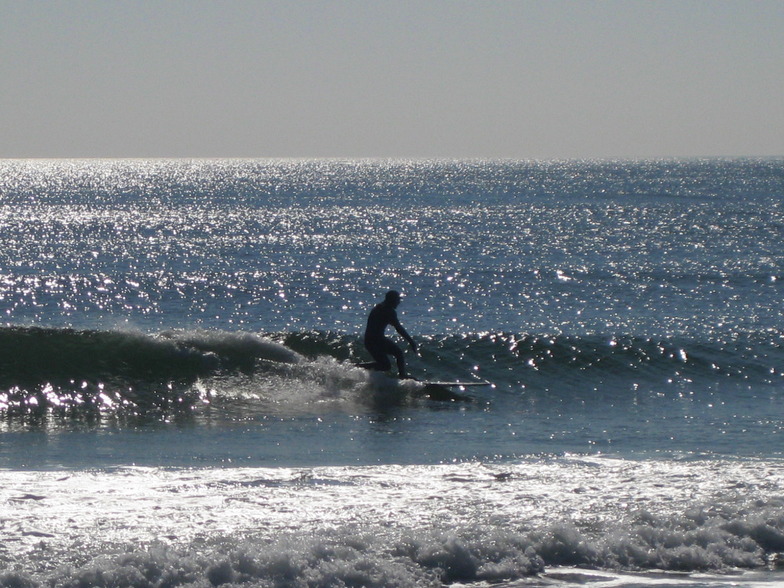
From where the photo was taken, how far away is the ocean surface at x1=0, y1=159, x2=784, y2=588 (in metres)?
7.67

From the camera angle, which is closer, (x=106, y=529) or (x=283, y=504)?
(x=106, y=529)

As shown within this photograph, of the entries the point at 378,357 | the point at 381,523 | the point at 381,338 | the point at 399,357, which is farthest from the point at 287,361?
the point at 381,523

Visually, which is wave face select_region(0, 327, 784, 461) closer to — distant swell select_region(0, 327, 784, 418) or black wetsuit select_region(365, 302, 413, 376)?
distant swell select_region(0, 327, 784, 418)

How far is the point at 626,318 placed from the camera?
26953 millimetres

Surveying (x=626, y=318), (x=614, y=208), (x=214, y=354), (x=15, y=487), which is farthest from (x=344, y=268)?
(x=614, y=208)

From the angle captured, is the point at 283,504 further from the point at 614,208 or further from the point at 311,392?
the point at 614,208

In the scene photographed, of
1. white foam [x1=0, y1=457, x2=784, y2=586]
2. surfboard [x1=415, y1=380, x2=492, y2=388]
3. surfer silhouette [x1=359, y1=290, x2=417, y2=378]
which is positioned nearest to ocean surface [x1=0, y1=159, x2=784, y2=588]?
white foam [x1=0, y1=457, x2=784, y2=586]

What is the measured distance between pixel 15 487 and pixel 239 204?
295 feet

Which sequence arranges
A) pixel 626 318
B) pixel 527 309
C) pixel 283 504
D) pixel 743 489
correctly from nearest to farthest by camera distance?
pixel 283 504
pixel 743 489
pixel 626 318
pixel 527 309

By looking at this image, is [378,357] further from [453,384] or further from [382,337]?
[453,384]

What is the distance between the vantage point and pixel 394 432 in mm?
12961

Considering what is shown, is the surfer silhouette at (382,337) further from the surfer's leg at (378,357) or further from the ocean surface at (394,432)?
the ocean surface at (394,432)

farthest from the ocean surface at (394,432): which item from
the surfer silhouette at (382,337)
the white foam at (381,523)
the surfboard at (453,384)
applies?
the surfer silhouette at (382,337)

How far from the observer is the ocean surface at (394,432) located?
7672 mm
